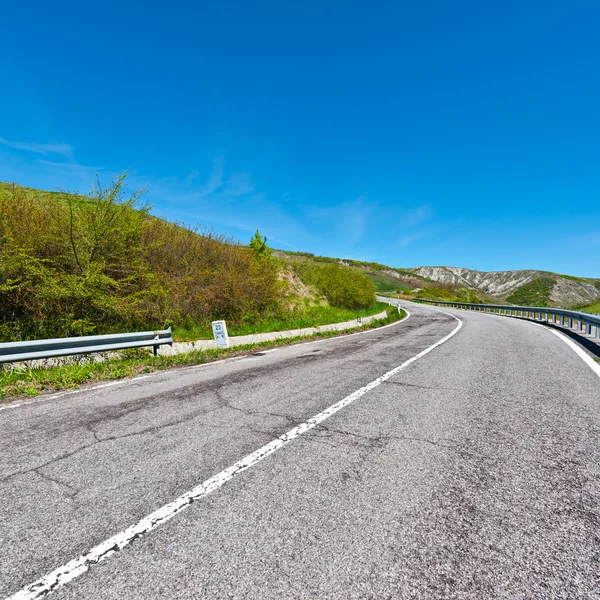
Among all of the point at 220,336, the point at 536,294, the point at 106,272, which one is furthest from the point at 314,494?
the point at 536,294

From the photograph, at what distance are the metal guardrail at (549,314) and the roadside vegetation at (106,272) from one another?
11.2m

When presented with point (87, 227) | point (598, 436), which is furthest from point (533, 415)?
point (87, 227)

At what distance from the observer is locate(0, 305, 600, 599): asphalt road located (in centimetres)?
179

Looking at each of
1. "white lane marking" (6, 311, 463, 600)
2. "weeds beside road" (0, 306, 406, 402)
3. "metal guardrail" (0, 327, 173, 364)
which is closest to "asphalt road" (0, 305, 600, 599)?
"white lane marking" (6, 311, 463, 600)

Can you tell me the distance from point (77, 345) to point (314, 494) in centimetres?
651

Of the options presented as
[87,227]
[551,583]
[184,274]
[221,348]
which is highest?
[87,227]

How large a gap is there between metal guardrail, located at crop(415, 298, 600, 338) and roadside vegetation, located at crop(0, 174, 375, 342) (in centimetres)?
1120

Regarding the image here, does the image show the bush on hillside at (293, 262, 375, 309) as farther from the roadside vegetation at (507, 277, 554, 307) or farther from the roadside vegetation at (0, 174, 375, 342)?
the roadside vegetation at (507, 277, 554, 307)

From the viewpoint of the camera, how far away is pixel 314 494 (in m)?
2.54

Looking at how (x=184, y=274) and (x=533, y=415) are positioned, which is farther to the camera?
(x=184, y=274)

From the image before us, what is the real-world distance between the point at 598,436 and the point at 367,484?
2.80 meters

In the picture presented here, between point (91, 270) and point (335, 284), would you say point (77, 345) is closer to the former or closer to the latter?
point (91, 270)

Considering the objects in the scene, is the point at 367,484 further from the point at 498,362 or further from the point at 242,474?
the point at 498,362

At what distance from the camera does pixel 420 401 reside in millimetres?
4824
